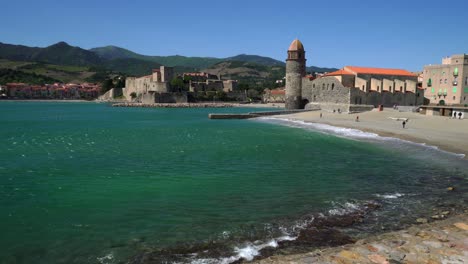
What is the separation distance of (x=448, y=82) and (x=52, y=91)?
5132 inches

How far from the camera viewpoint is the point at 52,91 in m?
137

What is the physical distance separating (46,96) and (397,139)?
13755cm

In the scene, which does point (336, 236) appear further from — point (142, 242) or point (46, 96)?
point (46, 96)

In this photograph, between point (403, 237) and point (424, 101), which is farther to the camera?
point (424, 101)

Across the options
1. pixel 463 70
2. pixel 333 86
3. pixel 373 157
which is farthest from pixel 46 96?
pixel 373 157

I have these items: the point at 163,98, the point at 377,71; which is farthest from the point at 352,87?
the point at 163,98

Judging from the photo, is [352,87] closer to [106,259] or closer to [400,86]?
[400,86]

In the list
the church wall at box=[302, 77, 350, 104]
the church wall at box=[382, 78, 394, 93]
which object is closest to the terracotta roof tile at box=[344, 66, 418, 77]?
the church wall at box=[382, 78, 394, 93]

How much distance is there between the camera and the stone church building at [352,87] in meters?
46.2

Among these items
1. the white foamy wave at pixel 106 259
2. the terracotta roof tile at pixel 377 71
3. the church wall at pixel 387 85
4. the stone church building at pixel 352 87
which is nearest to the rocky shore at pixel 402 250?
the white foamy wave at pixel 106 259

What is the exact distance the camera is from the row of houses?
5054 inches

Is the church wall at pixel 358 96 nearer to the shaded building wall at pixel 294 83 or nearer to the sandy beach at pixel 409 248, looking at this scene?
the shaded building wall at pixel 294 83

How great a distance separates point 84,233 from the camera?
762 centimetres

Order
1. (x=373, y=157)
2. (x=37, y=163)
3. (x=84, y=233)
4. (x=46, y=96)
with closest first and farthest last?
(x=84, y=233), (x=37, y=163), (x=373, y=157), (x=46, y=96)
